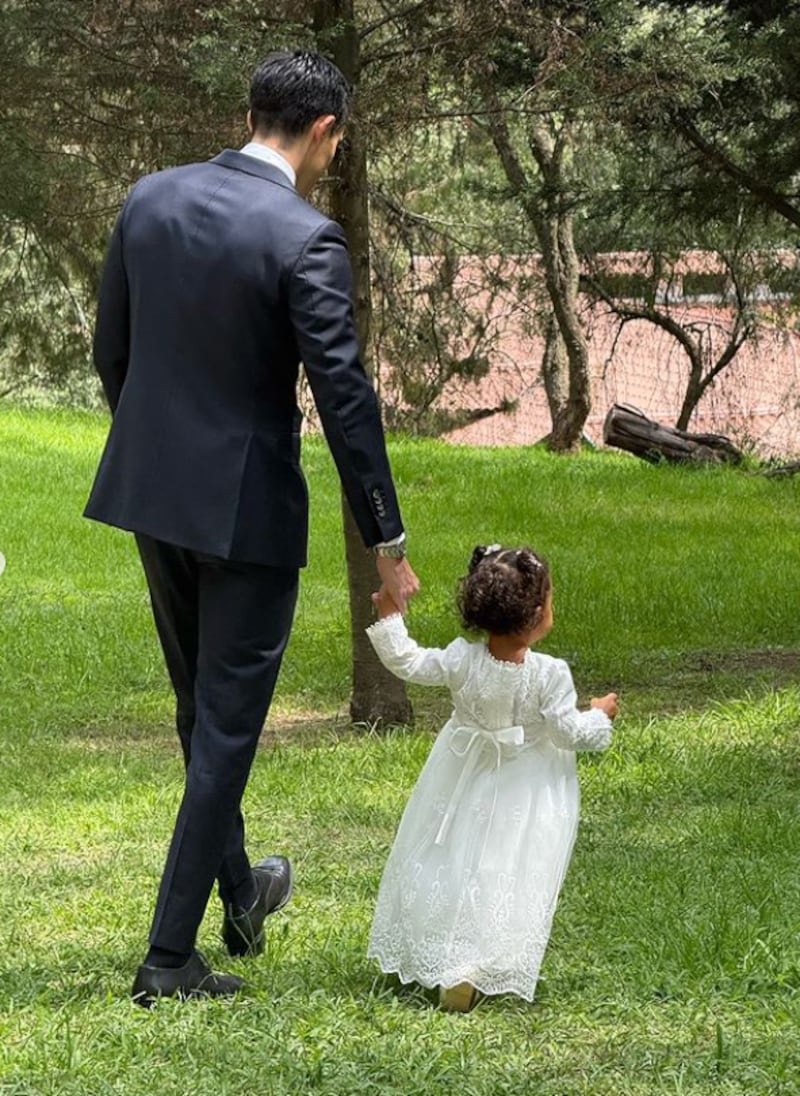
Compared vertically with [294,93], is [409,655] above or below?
below

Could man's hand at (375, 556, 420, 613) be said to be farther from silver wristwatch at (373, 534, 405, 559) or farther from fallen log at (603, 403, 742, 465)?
fallen log at (603, 403, 742, 465)

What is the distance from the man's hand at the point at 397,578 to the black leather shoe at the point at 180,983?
95 centimetres

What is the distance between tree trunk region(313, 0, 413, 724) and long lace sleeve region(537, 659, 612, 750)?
3647 mm

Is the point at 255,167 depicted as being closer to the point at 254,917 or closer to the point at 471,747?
the point at 471,747

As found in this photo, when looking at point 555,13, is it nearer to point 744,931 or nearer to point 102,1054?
point 744,931

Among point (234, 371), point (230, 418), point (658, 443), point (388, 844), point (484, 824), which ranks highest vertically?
point (234, 371)

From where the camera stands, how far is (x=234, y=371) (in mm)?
4176

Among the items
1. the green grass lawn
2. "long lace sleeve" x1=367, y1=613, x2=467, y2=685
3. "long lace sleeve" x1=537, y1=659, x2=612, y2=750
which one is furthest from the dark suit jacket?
the green grass lawn

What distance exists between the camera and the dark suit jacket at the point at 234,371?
4098 mm

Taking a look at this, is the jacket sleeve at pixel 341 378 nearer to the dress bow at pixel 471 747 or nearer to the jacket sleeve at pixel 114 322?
the jacket sleeve at pixel 114 322

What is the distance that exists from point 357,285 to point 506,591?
13.4ft

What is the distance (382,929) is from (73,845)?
1.99 m

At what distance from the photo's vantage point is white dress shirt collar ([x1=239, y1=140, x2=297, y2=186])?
4.29 m

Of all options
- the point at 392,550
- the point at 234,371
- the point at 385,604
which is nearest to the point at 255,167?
the point at 234,371
